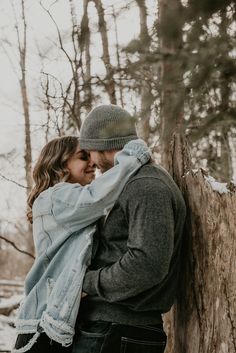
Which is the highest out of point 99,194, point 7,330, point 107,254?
point 99,194

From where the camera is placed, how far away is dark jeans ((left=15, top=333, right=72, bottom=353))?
2.51 meters

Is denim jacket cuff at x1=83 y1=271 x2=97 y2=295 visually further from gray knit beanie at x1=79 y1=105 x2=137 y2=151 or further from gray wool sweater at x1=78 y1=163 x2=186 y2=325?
gray knit beanie at x1=79 y1=105 x2=137 y2=151

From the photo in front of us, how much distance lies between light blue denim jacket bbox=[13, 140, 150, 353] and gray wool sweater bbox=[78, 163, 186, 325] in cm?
6

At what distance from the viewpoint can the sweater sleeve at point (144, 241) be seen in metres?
2.19

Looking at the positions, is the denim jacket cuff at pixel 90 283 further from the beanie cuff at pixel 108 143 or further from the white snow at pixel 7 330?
the white snow at pixel 7 330

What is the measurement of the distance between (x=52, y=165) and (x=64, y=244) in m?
0.53

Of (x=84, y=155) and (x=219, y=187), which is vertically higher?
(x=84, y=155)

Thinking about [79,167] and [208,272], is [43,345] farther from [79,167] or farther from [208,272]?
[79,167]

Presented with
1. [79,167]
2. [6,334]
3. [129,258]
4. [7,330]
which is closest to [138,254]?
[129,258]

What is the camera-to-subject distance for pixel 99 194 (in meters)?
2.43

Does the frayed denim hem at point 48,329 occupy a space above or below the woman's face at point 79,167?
below

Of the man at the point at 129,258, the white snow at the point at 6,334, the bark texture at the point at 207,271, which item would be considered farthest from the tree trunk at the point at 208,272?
the white snow at the point at 6,334

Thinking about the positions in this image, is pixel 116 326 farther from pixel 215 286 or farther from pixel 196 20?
pixel 196 20

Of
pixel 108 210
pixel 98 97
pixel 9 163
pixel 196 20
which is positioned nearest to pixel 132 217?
pixel 108 210
